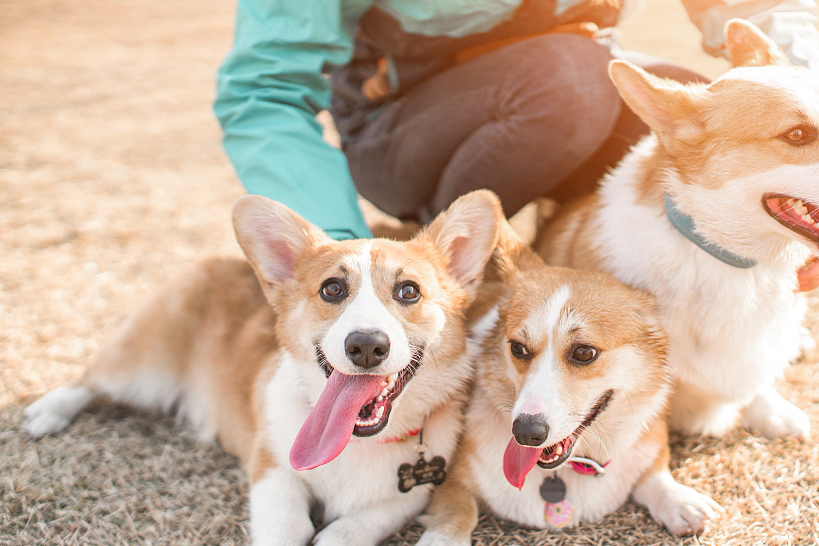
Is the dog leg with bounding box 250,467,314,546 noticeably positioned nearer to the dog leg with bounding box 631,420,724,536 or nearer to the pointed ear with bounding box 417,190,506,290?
the pointed ear with bounding box 417,190,506,290

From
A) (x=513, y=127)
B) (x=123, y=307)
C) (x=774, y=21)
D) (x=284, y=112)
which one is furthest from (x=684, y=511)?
(x=123, y=307)

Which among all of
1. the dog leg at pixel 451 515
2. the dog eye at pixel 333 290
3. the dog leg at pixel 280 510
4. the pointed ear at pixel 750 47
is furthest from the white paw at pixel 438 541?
the pointed ear at pixel 750 47

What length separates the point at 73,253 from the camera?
3.78 metres

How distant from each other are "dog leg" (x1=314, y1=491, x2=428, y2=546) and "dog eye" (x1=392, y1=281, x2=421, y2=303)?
63 cm

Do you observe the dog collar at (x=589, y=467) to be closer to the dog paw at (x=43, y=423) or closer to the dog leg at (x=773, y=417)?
the dog leg at (x=773, y=417)

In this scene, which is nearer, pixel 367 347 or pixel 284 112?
pixel 367 347

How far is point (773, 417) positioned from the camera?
225 cm

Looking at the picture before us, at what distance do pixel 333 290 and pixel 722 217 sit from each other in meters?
1.17

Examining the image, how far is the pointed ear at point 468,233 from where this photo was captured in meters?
1.96

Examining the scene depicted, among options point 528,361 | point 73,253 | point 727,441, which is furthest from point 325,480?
point 73,253

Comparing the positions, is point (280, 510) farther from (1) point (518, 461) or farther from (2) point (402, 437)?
(1) point (518, 461)

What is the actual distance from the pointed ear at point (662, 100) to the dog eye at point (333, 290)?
101 centimetres

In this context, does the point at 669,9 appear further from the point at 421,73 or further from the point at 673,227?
the point at 673,227

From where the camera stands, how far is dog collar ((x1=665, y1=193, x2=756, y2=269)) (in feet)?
5.98
